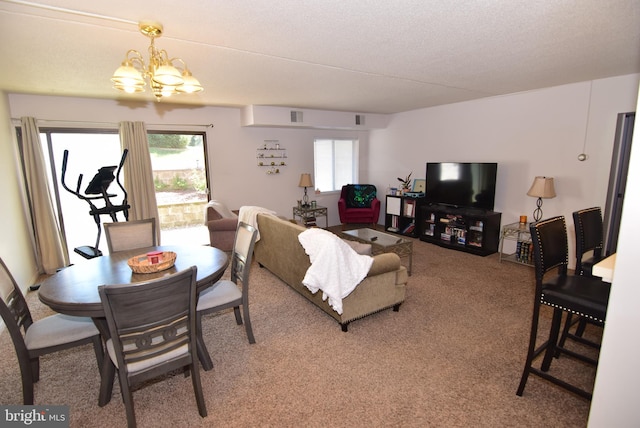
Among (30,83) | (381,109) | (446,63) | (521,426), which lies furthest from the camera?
(381,109)

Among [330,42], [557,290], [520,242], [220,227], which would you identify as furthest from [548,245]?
[220,227]

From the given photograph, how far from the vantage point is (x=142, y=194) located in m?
4.69

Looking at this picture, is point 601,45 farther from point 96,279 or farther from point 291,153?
point 291,153

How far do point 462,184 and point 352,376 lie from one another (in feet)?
12.7

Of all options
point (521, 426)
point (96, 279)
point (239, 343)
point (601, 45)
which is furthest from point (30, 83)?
point (601, 45)

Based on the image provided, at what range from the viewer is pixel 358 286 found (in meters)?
2.72

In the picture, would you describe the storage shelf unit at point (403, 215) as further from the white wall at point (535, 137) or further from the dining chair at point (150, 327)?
the dining chair at point (150, 327)

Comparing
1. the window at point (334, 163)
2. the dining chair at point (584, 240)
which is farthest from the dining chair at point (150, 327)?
the window at point (334, 163)

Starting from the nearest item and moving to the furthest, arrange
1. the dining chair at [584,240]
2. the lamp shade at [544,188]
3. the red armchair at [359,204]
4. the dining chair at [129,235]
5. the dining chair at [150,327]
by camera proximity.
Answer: the dining chair at [150,327], the dining chair at [584,240], the dining chair at [129,235], the lamp shade at [544,188], the red armchair at [359,204]

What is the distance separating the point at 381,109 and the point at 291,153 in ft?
6.30

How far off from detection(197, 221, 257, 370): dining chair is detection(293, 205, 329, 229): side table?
3327 millimetres

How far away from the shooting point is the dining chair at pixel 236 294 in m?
2.29
